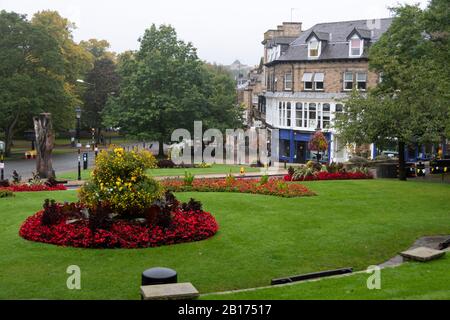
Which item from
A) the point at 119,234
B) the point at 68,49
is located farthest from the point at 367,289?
the point at 68,49

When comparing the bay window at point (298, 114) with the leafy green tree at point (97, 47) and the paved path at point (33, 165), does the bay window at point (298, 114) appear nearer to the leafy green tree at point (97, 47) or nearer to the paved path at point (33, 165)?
the paved path at point (33, 165)

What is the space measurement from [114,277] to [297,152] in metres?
46.5

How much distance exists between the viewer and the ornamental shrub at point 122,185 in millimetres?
15758

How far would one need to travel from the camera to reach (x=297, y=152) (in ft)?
189

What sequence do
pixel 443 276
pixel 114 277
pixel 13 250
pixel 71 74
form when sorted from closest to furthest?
pixel 443 276 → pixel 114 277 → pixel 13 250 → pixel 71 74

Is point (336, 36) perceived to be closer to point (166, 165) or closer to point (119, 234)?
point (166, 165)

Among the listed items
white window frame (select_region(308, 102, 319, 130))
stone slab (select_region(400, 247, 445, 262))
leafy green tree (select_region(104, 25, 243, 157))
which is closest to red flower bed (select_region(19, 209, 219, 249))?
stone slab (select_region(400, 247, 445, 262))

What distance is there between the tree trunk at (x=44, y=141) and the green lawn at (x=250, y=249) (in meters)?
7.82

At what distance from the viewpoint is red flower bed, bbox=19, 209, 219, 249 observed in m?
14.6

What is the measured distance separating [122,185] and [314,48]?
42.5 metres

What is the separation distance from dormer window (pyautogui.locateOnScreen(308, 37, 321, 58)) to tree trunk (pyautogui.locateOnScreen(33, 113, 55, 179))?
31.8 metres

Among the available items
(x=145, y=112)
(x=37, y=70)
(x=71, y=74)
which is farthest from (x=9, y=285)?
(x=71, y=74)

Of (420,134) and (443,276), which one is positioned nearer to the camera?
(443,276)
